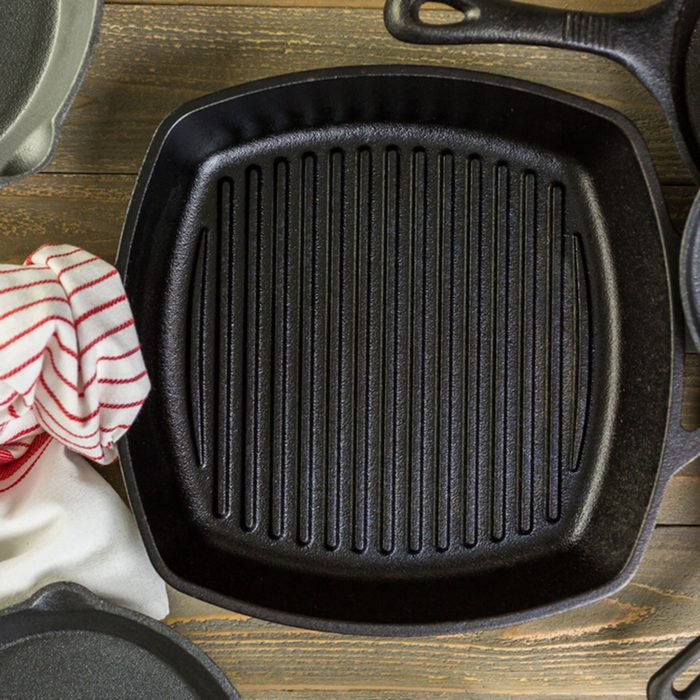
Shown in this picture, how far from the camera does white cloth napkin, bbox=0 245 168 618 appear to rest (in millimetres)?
637

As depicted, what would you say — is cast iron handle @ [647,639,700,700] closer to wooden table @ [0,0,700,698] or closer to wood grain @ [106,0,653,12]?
wooden table @ [0,0,700,698]

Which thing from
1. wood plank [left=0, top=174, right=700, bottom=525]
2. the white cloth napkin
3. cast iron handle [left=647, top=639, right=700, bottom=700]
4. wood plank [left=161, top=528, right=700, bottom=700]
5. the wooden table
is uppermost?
the wooden table

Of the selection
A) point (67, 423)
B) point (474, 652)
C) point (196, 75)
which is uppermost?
point (196, 75)

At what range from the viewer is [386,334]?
29.9 inches

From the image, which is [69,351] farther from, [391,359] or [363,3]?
[363,3]

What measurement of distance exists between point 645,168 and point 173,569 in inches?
19.4

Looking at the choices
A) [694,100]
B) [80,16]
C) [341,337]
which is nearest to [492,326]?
[341,337]

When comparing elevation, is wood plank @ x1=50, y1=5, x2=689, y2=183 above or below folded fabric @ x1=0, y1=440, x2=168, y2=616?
above

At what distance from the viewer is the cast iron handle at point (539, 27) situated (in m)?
0.65

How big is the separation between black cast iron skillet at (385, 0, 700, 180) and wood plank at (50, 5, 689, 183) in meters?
0.08

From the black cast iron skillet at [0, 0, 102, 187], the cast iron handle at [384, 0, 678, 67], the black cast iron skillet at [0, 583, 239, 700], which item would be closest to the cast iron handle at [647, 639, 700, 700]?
the black cast iron skillet at [0, 583, 239, 700]

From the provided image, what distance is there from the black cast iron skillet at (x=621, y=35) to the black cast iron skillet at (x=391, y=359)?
0.09 m

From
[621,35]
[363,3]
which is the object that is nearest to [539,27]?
[621,35]

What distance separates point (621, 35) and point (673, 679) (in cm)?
51
